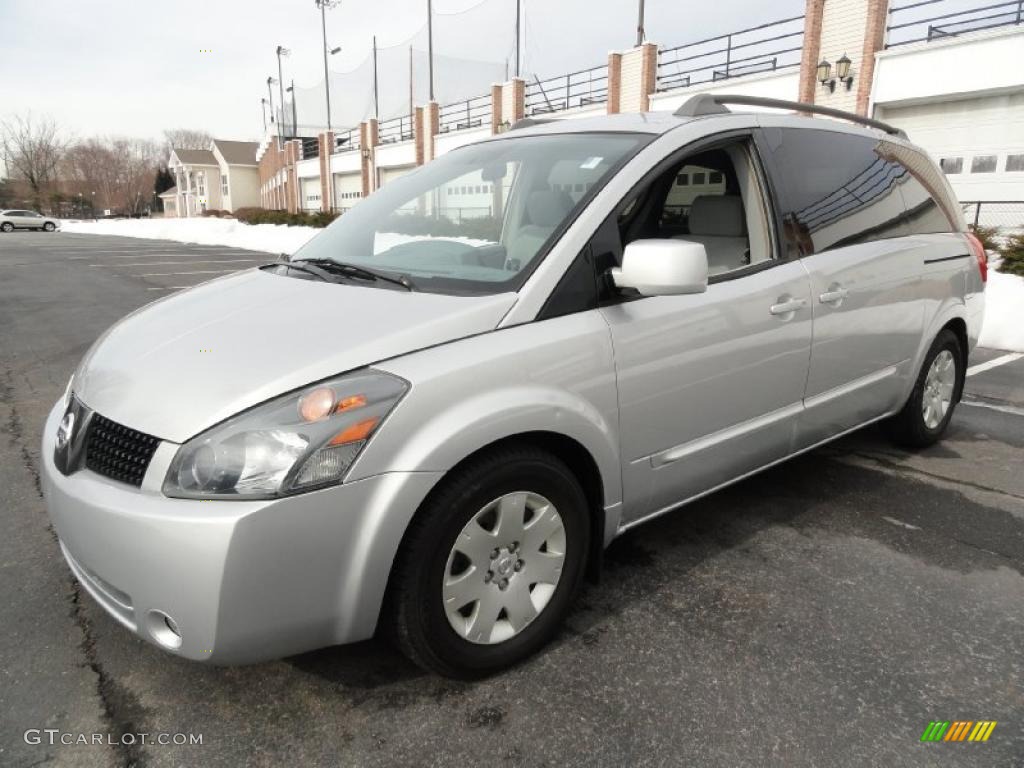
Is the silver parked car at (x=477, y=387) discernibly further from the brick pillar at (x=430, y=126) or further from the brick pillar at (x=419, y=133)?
the brick pillar at (x=419, y=133)

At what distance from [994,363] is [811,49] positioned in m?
15.1

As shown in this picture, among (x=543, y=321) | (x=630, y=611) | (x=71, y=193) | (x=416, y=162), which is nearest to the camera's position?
(x=543, y=321)

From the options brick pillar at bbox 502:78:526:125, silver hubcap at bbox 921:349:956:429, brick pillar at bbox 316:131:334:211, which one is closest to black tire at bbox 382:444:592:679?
silver hubcap at bbox 921:349:956:429

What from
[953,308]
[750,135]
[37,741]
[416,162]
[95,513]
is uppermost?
[416,162]

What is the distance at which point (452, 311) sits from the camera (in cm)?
218

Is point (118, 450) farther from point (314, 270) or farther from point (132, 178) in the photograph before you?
point (132, 178)

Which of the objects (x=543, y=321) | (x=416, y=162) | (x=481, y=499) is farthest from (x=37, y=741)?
(x=416, y=162)

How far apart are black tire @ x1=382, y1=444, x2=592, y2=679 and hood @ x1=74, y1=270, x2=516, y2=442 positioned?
40 centimetres

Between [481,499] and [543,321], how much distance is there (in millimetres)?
581

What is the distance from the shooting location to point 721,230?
3166 mm

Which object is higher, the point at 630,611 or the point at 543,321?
the point at 543,321

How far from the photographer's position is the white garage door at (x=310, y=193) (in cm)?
5131

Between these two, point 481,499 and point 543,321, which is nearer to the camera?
point 481,499

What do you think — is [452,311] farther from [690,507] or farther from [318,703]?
[690,507]
